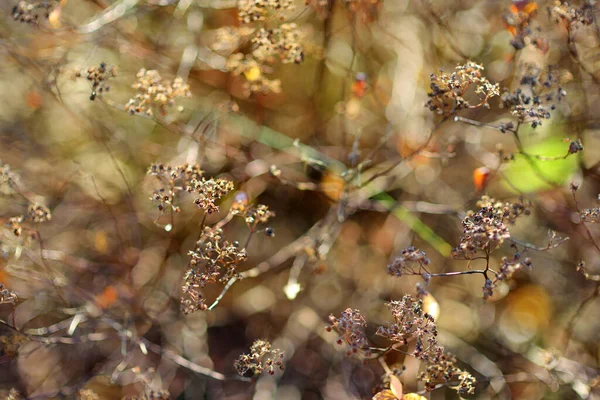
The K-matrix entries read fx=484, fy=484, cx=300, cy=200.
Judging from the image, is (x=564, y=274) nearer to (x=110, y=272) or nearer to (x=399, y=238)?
(x=399, y=238)

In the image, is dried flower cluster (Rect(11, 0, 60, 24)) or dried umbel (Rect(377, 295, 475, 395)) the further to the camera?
dried flower cluster (Rect(11, 0, 60, 24))

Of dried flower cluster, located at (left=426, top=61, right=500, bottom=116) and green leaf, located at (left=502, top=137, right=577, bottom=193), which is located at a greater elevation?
dried flower cluster, located at (left=426, top=61, right=500, bottom=116)

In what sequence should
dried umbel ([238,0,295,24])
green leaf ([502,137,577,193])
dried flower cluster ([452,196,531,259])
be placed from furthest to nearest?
1. green leaf ([502,137,577,193])
2. dried umbel ([238,0,295,24])
3. dried flower cluster ([452,196,531,259])

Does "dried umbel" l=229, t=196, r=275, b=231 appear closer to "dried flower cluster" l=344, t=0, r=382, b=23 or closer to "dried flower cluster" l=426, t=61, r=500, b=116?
"dried flower cluster" l=426, t=61, r=500, b=116

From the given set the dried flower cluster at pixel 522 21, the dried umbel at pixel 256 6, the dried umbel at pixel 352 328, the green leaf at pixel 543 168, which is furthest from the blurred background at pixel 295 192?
the dried umbel at pixel 352 328

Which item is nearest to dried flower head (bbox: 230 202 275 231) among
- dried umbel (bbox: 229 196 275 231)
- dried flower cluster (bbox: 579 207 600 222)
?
dried umbel (bbox: 229 196 275 231)

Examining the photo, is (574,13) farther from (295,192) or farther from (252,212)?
(295,192)

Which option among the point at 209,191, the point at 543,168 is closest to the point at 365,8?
the point at 543,168

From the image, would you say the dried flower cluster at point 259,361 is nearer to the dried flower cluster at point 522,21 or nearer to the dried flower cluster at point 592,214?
the dried flower cluster at point 592,214
